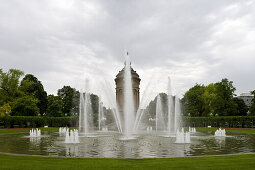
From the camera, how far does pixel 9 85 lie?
54.8 metres

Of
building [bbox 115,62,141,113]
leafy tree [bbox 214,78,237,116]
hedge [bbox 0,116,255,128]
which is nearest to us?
hedge [bbox 0,116,255,128]

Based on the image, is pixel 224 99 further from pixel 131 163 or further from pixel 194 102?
pixel 131 163

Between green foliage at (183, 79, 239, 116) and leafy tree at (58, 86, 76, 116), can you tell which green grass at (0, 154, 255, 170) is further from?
leafy tree at (58, 86, 76, 116)

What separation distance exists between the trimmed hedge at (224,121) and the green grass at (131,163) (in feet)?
137

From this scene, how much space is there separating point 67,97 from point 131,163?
6449cm

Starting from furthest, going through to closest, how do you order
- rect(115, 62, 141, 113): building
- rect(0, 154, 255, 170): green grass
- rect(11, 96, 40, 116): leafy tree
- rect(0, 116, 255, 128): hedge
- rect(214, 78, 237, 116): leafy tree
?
rect(115, 62, 141, 113): building → rect(214, 78, 237, 116): leafy tree → rect(11, 96, 40, 116): leafy tree → rect(0, 116, 255, 128): hedge → rect(0, 154, 255, 170): green grass

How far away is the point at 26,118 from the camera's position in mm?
47281

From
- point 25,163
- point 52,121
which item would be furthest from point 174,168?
point 52,121

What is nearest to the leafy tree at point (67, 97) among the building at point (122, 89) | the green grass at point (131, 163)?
the building at point (122, 89)

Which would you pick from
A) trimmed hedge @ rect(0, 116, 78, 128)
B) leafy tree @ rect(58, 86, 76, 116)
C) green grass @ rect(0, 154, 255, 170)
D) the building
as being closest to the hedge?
trimmed hedge @ rect(0, 116, 78, 128)

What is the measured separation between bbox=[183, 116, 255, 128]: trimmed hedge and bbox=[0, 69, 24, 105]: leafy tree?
144 feet

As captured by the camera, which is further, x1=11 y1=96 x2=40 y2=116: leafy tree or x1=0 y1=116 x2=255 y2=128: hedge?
x1=11 y1=96 x2=40 y2=116: leafy tree

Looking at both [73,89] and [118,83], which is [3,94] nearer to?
[73,89]

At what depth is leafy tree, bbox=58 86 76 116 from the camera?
233 ft
